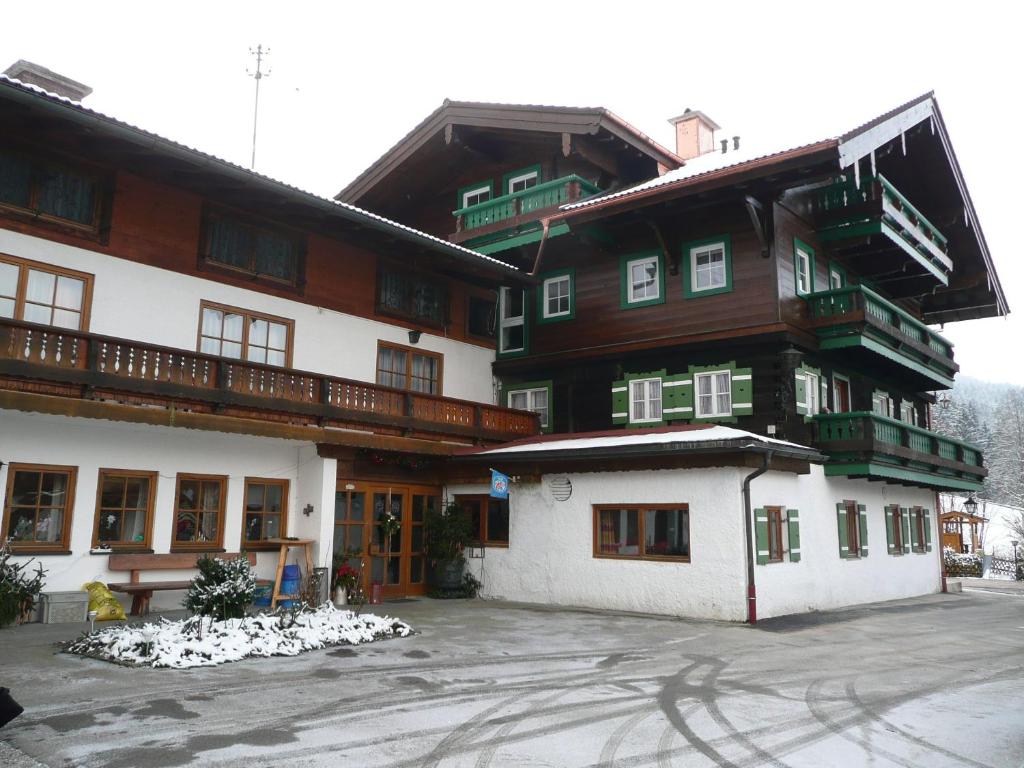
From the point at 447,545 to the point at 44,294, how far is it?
9769 millimetres

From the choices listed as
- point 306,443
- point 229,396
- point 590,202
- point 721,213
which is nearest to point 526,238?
point 590,202

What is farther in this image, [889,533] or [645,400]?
[889,533]

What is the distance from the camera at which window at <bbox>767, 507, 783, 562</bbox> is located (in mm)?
16812

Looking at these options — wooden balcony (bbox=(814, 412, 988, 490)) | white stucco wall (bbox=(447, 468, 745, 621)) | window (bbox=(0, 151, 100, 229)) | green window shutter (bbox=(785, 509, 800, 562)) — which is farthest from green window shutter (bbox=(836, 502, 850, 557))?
window (bbox=(0, 151, 100, 229))

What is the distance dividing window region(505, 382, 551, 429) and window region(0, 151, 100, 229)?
1169 cm

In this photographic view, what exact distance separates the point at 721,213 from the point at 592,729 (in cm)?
1502

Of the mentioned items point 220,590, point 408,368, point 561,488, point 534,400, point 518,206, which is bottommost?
point 220,590

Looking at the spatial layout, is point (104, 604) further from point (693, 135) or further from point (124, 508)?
point (693, 135)

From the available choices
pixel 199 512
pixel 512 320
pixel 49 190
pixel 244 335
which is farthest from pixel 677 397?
pixel 49 190

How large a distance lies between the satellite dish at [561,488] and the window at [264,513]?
18.8 feet

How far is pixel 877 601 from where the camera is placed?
21109mm

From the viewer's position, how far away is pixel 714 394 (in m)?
19.9

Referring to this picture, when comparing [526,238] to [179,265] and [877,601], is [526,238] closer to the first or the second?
[179,265]

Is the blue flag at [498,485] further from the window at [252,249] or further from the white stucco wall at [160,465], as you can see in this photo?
the window at [252,249]
